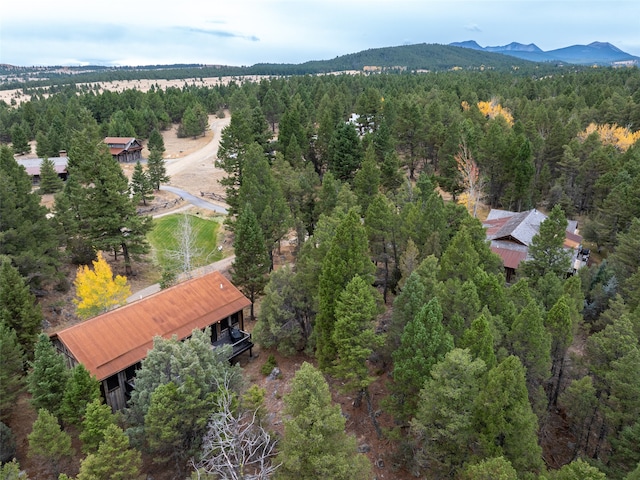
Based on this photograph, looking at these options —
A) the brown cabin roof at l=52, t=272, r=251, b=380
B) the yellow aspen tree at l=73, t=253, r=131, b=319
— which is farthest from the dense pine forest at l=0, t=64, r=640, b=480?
the yellow aspen tree at l=73, t=253, r=131, b=319

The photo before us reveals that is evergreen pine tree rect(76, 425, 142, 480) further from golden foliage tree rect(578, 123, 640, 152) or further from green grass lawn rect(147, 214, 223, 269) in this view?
golden foliage tree rect(578, 123, 640, 152)

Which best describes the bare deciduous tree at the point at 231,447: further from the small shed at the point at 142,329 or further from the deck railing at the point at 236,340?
the deck railing at the point at 236,340

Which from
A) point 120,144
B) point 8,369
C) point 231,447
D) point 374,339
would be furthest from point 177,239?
point 120,144

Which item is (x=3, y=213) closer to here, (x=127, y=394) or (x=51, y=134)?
(x=127, y=394)

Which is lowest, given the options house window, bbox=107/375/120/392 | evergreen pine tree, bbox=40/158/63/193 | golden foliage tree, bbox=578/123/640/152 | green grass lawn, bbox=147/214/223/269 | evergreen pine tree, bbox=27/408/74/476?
green grass lawn, bbox=147/214/223/269

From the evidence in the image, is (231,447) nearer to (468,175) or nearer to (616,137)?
(468,175)

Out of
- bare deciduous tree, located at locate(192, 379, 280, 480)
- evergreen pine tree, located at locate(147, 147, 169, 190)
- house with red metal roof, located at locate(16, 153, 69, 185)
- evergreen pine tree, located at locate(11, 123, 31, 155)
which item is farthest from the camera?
evergreen pine tree, located at locate(11, 123, 31, 155)
